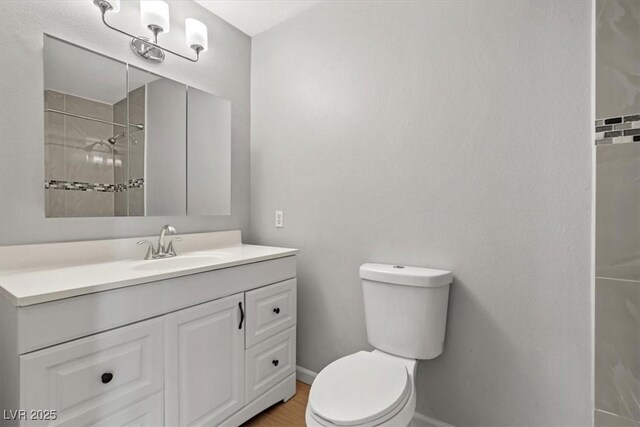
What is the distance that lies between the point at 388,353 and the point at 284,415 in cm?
68

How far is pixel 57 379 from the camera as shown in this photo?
899mm

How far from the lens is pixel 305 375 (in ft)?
6.28

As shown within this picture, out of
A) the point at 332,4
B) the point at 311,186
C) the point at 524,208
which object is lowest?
the point at 524,208

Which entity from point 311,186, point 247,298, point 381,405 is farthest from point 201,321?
point 311,186

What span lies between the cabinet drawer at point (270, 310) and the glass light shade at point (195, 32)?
1.42m

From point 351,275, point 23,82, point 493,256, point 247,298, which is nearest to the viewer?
point 23,82

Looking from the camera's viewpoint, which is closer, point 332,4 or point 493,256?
point 493,256

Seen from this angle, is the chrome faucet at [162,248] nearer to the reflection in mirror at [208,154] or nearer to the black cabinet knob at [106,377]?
the reflection in mirror at [208,154]

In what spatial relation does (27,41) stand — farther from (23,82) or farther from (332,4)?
(332,4)

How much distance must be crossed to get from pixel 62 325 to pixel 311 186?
1.31 metres

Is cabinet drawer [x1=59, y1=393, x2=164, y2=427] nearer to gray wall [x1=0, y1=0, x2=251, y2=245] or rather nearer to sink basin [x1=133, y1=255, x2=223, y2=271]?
sink basin [x1=133, y1=255, x2=223, y2=271]

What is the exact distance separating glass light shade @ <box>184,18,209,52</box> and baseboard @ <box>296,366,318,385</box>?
6.65 ft

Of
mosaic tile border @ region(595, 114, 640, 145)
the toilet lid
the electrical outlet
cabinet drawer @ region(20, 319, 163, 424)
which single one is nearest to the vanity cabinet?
cabinet drawer @ region(20, 319, 163, 424)

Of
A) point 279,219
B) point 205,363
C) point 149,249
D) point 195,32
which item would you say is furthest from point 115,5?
point 205,363
